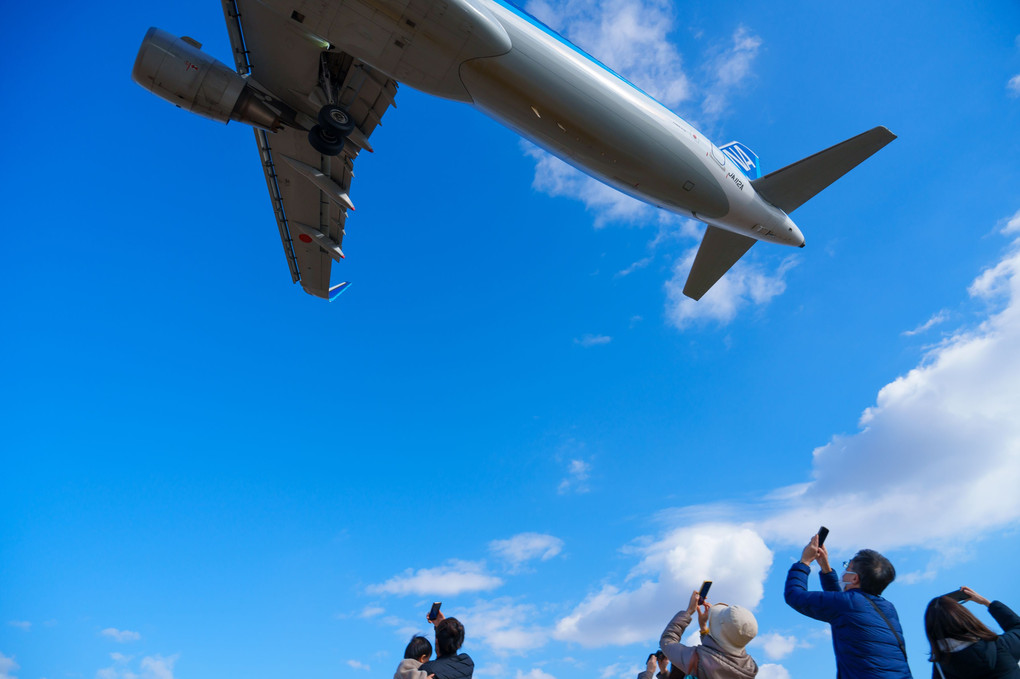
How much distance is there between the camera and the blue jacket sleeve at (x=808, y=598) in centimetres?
449

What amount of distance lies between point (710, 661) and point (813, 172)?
19498 mm

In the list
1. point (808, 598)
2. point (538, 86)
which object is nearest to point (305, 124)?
point (538, 86)

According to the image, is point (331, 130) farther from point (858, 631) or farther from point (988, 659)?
point (988, 659)

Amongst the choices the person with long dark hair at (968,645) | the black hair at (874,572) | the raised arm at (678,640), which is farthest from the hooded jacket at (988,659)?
the raised arm at (678,640)

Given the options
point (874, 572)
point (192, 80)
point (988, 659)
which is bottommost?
point (988, 659)

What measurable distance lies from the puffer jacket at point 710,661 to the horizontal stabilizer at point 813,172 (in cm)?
1786

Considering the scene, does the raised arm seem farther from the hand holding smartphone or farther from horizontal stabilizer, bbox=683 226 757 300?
horizontal stabilizer, bbox=683 226 757 300

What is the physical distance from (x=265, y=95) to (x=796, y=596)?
18.7m

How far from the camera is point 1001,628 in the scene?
4285mm

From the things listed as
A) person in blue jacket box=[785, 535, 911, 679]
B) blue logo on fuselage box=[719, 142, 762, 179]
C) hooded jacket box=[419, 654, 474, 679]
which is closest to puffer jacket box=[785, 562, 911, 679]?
person in blue jacket box=[785, 535, 911, 679]

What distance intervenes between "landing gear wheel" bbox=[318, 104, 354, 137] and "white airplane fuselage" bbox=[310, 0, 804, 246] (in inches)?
111

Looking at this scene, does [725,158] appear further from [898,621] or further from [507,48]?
[898,621]

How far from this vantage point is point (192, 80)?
1510 cm

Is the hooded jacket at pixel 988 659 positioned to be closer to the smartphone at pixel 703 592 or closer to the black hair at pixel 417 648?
the smartphone at pixel 703 592
